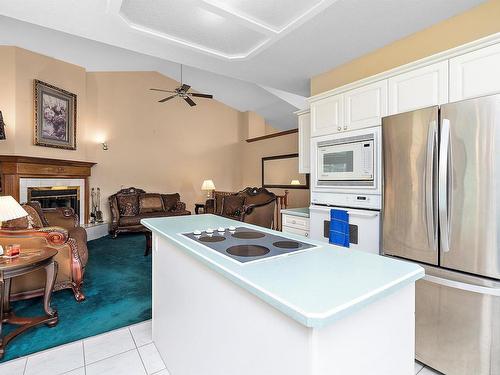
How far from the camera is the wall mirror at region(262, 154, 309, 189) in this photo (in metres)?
6.22

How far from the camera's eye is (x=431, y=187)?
170 cm

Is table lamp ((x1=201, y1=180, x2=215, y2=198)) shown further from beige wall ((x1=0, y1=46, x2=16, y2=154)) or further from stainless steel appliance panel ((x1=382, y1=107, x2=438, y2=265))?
stainless steel appliance panel ((x1=382, y1=107, x2=438, y2=265))

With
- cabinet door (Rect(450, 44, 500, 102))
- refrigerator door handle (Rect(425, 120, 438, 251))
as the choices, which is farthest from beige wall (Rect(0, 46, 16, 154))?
cabinet door (Rect(450, 44, 500, 102))

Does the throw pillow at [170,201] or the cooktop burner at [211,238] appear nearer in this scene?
the cooktop burner at [211,238]

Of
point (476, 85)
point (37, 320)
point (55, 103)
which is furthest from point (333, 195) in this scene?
point (55, 103)

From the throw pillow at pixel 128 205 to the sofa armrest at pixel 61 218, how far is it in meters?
1.88

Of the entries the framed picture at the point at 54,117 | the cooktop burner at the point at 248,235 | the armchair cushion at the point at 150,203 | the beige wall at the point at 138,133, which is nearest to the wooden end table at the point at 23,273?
the cooktop burner at the point at 248,235

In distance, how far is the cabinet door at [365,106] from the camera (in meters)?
2.19

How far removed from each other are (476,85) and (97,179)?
6385mm

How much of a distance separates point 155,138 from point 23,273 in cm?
513

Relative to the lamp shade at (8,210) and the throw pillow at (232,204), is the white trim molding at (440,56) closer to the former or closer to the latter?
the lamp shade at (8,210)

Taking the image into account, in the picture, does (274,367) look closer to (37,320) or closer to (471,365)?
(471,365)

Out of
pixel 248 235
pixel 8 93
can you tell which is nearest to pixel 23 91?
pixel 8 93

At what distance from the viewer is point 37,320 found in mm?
2203
